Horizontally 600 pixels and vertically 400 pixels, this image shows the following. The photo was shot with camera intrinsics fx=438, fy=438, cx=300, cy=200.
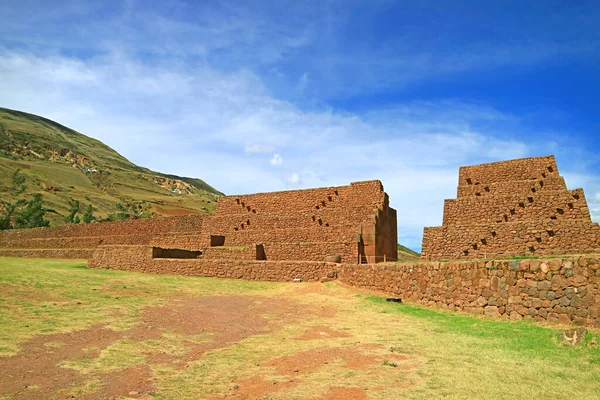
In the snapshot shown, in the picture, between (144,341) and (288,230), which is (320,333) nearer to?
(144,341)

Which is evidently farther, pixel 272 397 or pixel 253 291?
pixel 253 291

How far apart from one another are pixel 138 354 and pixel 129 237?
105 feet

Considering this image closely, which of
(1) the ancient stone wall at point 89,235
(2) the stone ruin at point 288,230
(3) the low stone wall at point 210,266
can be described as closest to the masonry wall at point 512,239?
(2) the stone ruin at point 288,230

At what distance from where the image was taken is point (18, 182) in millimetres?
71750

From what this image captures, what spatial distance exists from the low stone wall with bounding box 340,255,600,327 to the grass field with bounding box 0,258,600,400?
550 mm

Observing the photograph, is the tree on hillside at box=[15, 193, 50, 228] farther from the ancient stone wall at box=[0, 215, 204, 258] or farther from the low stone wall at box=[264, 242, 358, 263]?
the low stone wall at box=[264, 242, 358, 263]

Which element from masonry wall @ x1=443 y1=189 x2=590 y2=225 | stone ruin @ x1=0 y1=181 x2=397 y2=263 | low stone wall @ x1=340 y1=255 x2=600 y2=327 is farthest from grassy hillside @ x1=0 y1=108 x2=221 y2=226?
low stone wall @ x1=340 y1=255 x2=600 y2=327

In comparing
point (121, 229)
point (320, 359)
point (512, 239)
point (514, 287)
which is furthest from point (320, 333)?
point (121, 229)

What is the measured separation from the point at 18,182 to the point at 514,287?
79.9 metres

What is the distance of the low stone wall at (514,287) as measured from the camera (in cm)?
910

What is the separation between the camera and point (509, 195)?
20078 mm

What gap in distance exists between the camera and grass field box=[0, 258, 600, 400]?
563 centimetres

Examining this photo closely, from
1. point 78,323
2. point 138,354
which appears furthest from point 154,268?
point 138,354

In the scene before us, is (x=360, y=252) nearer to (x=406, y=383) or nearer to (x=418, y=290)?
(x=418, y=290)
